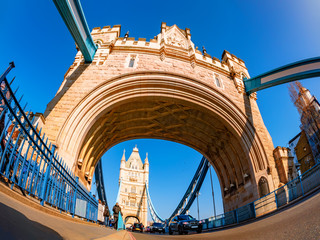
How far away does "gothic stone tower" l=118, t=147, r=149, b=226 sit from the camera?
4894 cm

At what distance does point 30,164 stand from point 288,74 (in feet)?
40.2

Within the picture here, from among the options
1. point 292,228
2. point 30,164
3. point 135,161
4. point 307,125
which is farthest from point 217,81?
point 135,161

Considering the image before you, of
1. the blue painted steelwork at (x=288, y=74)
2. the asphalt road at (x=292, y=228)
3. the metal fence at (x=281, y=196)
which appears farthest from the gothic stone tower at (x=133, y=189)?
the asphalt road at (x=292, y=228)

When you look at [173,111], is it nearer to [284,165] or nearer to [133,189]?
[284,165]

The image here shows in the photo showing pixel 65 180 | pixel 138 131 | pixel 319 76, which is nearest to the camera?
pixel 65 180

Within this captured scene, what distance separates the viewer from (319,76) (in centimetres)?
985

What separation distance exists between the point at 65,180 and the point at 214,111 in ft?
27.2

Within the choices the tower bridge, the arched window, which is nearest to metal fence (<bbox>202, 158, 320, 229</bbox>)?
the tower bridge

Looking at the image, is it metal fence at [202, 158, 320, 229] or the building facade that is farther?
the building facade

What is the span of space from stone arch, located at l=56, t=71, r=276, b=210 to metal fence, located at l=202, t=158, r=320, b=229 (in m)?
0.83

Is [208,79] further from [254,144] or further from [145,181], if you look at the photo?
[145,181]

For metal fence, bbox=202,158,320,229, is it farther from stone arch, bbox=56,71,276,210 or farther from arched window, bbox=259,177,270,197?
stone arch, bbox=56,71,276,210

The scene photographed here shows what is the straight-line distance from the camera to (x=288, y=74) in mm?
10508

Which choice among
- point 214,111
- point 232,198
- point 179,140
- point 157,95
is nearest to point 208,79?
point 214,111
